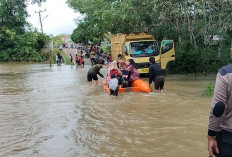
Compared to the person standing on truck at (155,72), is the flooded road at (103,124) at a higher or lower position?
lower

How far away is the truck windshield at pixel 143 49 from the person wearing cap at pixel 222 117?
Answer: 12498 millimetres

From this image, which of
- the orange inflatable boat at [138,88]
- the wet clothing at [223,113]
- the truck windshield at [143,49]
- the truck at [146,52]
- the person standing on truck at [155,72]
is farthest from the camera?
the truck windshield at [143,49]

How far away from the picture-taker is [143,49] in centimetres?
1534

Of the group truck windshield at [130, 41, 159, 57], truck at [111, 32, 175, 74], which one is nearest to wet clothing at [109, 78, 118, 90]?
truck at [111, 32, 175, 74]

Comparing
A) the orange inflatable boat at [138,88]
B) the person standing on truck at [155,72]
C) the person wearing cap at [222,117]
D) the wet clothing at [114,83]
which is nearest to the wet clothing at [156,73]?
the person standing on truck at [155,72]

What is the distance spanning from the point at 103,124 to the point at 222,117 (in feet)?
14.5

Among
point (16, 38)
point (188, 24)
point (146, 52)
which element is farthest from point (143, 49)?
point (16, 38)

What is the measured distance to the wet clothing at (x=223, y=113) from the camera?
8.31 ft

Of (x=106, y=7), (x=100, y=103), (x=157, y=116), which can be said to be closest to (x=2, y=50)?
(x=106, y=7)

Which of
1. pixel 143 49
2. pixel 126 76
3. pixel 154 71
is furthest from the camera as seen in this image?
pixel 143 49

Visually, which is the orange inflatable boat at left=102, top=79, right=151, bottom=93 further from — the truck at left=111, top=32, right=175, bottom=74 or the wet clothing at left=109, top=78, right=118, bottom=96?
the truck at left=111, top=32, right=175, bottom=74

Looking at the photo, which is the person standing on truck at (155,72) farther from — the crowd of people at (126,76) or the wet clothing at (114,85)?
the wet clothing at (114,85)

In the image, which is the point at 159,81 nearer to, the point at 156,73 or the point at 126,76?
the point at 156,73

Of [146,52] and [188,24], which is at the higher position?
[188,24]
